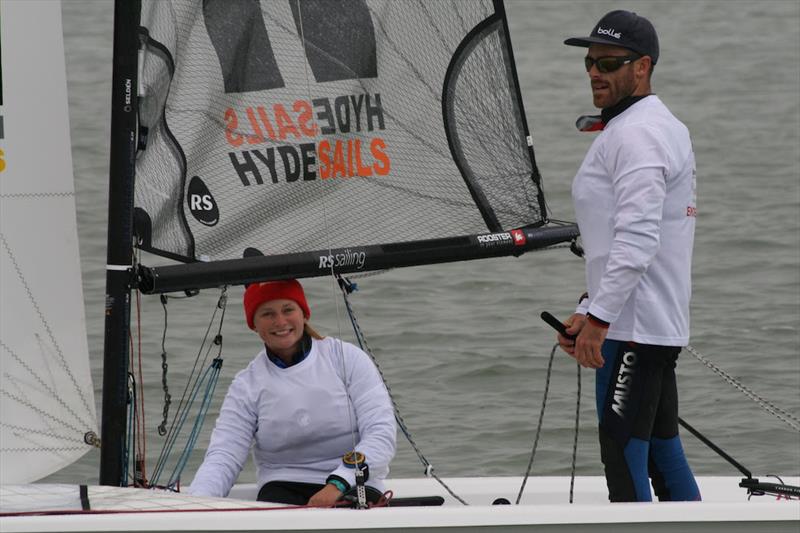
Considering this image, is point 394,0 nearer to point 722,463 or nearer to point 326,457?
point 326,457

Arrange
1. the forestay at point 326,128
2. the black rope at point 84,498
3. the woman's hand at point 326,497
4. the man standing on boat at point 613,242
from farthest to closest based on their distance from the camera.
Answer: the forestay at point 326,128 < the woman's hand at point 326,497 < the man standing on boat at point 613,242 < the black rope at point 84,498

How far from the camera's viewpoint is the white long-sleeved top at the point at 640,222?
10.5 ft

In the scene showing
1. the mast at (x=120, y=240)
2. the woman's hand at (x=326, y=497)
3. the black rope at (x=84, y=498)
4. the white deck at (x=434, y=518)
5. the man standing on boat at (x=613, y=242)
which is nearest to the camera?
the white deck at (x=434, y=518)

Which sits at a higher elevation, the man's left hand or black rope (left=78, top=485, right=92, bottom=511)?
the man's left hand

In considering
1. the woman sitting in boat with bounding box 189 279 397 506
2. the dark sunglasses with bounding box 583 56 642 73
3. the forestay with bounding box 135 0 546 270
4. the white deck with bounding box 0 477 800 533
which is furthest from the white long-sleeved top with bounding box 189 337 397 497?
the dark sunglasses with bounding box 583 56 642 73

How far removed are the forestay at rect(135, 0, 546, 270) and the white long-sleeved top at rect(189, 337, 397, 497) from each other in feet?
0.85

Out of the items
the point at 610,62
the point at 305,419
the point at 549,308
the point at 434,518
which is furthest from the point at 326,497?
the point at 549,308

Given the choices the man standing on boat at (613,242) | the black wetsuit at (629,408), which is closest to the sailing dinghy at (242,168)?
the black wetsuit at (629,408)

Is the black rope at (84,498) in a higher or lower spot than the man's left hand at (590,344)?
lower

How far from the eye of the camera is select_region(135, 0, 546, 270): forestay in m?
3.67

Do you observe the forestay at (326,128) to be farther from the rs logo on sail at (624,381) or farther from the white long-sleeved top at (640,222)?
the rs logo on sail at (624,381)

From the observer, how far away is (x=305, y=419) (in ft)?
11.8

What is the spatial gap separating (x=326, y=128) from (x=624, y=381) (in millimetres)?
981

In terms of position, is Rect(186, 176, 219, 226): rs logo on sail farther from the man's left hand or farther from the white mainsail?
the man's left hand
